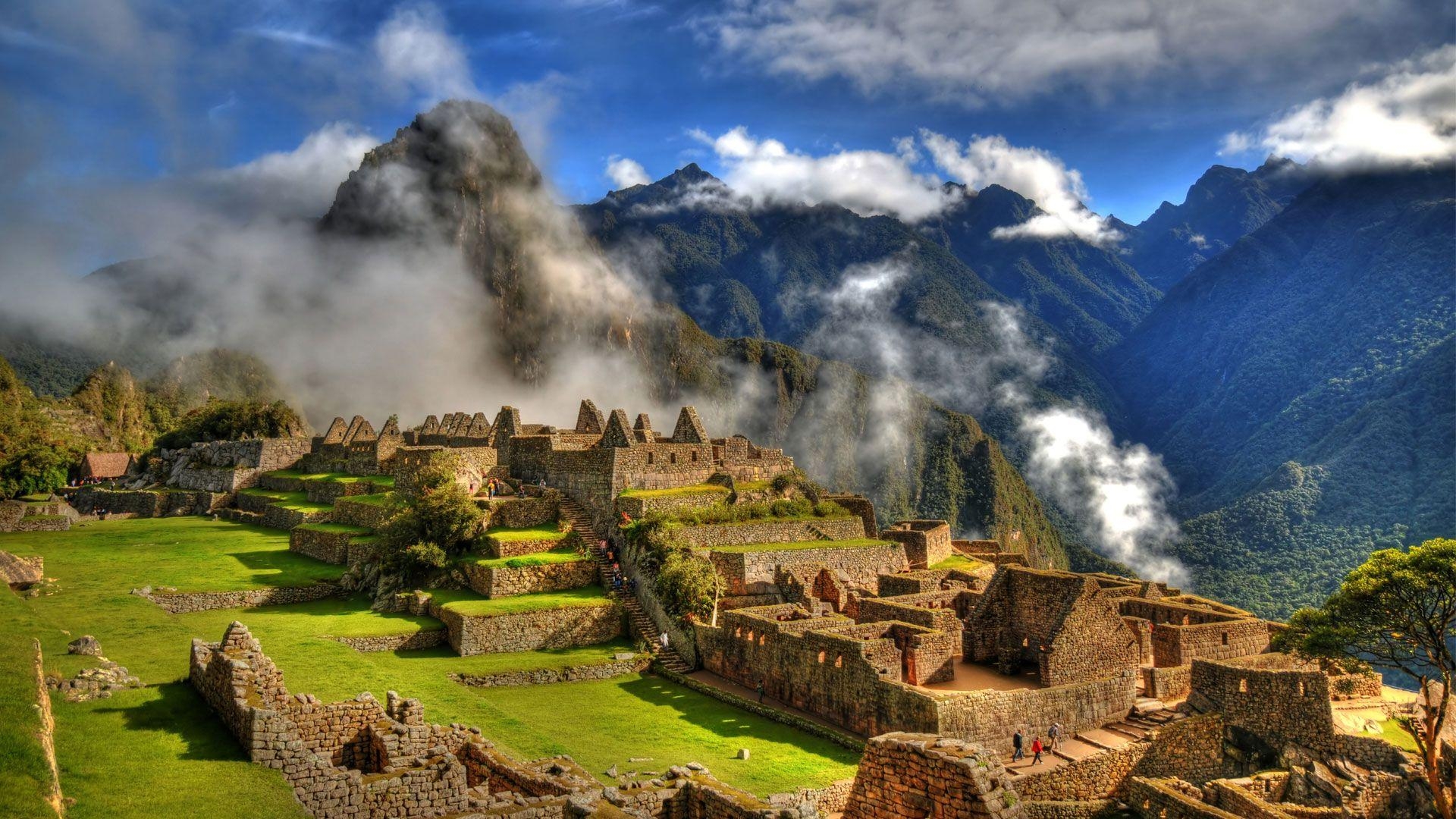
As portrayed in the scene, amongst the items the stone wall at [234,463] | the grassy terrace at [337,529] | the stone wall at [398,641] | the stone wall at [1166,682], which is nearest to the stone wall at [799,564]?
the stone wall at [398,641]

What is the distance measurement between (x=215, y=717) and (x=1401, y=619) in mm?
22146

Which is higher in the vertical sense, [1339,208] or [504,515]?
[1339,208]

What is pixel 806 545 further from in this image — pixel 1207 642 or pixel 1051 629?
pixel 1207 642

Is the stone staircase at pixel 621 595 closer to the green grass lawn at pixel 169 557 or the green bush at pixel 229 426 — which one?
the green grass lawn at pixel 169 557

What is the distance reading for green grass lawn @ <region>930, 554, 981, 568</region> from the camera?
34906 millimetres

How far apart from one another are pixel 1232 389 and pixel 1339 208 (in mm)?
43598

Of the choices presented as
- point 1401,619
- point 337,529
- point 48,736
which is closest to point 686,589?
point 337,529

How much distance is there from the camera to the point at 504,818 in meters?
9.05

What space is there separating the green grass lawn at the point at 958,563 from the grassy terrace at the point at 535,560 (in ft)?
50.3

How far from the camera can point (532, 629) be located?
23.8 m

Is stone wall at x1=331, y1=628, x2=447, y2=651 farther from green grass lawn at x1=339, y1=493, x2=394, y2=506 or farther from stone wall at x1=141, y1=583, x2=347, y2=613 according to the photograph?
green grass lawn at x1=339, y1=493, x2=394, y2=506

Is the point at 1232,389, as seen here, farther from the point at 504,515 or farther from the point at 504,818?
→ the point at 504,818

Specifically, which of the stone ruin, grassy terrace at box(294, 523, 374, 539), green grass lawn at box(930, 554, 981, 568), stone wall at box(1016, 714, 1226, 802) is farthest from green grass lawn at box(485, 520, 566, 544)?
stone wall at box(1016, 714, 1226, 802)

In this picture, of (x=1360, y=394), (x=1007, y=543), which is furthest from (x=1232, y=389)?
(x=1007, y=543)
